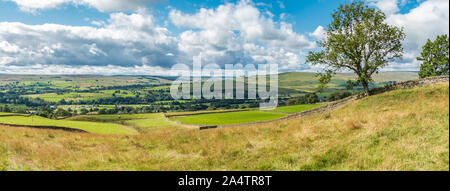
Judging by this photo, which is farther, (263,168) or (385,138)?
(385,138)

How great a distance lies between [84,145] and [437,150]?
1602 centimetres

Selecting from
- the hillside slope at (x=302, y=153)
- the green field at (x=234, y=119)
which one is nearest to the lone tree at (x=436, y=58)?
the green field at (x=234, y=119)

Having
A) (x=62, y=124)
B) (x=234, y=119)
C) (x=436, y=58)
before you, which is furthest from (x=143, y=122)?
(x=436, y=58)

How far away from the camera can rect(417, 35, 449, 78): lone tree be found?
1540 inches

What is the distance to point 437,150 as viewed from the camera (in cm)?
692

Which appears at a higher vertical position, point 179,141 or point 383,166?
point 383,166

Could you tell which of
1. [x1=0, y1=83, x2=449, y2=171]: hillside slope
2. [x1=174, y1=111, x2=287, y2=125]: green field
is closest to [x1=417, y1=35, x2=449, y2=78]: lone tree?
[x1=174, y1=111, x2=287, y2=125]: green field

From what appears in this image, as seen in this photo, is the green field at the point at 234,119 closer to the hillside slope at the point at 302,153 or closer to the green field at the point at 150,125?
the green field at the point at 150,125

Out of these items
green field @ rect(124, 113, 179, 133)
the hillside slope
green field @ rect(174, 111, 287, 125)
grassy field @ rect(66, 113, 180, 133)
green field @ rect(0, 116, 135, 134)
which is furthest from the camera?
green field @ rect(174, 111, 287, 125)

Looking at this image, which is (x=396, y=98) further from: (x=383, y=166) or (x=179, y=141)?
(x=179, y=141)

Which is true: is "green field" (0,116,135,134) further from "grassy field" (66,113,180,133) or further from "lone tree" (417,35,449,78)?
"lone tree" (417,35,449,78)

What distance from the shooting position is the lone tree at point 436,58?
3912 cm

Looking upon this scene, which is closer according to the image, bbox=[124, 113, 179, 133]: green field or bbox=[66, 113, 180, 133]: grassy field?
bbox=[124, 113, 179, 133]: green field
